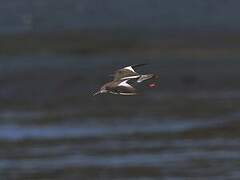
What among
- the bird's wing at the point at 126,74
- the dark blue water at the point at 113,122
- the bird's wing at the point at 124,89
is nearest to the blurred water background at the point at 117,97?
the dark blue water at the point at 113,122

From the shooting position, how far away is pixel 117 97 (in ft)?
78.1

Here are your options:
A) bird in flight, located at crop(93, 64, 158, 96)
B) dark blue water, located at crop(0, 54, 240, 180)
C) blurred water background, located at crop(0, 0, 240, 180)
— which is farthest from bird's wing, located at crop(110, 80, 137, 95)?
dark blue water, located at crop(0, 54, 240, 180)

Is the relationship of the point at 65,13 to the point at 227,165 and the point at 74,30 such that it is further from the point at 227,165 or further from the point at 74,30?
the point at 227,165

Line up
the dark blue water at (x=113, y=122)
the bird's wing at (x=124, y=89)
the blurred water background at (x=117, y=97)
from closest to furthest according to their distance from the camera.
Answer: the bird's wing at (x=124, y=89)
the dark blue water at (x=113, y=122)
the blurred water background at (x=117, y=97)

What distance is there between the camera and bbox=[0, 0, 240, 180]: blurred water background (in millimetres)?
18688

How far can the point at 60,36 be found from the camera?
1168 inches

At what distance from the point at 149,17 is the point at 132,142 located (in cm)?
938

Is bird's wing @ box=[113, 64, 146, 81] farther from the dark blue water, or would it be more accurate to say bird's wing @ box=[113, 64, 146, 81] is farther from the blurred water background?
the dark blue water

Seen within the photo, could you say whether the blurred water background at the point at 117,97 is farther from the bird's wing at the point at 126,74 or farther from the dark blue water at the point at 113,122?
the bird's wing at the point at 126,74

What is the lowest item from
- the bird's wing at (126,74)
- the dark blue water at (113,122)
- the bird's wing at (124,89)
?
the bird's wing at (124,89)

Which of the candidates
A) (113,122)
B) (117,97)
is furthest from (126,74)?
(117,97)

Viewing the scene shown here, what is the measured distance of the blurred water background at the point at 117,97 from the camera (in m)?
18.7

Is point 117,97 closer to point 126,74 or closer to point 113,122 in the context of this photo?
point 113,122

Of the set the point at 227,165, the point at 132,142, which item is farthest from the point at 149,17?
the point at 227,165
